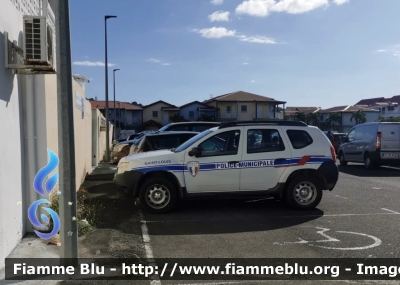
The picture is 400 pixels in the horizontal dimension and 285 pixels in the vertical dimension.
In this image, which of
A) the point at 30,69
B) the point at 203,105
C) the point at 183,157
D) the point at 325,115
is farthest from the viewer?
the point at 325,115

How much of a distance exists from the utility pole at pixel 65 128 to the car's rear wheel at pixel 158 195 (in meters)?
3.29

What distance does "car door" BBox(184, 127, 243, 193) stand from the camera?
8.54 metres

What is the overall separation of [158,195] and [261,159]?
88.5 inches

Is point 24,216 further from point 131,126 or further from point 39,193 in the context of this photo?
point 131,126

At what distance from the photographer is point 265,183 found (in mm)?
8742

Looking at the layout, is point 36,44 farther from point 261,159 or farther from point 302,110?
point 302,110

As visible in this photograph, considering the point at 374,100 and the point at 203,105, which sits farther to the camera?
the point at 374,100

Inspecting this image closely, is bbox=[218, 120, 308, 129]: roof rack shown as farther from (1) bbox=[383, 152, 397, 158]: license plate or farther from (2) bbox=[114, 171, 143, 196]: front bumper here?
(1) bbox=[383, 152, 397, 158]: license plate

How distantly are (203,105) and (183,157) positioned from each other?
52674 mm

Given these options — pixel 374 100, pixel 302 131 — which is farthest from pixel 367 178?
pixel 374 100

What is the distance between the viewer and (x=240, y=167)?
8.62m

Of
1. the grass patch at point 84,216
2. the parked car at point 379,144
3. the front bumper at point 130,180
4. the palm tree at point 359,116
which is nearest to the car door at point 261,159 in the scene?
the front bumper at point 130,180

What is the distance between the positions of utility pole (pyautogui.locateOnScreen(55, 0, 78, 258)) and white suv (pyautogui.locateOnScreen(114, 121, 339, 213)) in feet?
11.0

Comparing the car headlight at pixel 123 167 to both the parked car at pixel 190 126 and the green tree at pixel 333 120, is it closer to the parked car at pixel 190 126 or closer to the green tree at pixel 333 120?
the parked car at pixel 190 126
